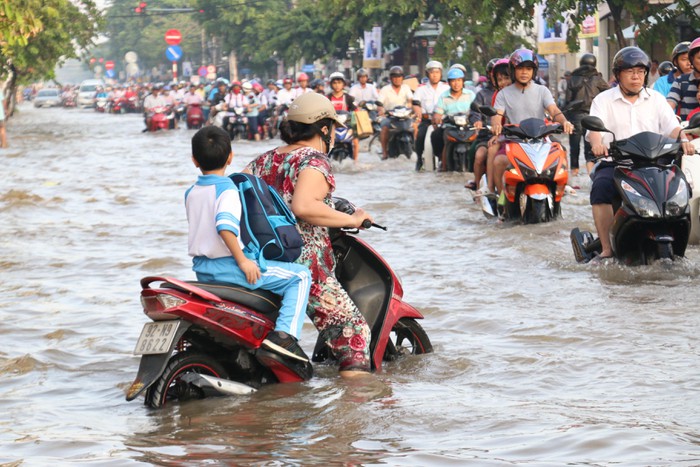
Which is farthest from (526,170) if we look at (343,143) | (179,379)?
(343,143)

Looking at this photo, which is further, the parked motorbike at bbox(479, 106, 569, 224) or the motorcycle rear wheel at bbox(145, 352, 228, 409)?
the parked motorbike at bbox(479, 106, 569, 224)

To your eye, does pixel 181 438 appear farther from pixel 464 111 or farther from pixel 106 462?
A: pixel 464 111

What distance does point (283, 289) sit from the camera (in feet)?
19.2

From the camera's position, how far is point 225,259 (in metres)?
5.75

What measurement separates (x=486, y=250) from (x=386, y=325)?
4898 millimetres

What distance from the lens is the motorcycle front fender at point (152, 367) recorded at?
17.7ft

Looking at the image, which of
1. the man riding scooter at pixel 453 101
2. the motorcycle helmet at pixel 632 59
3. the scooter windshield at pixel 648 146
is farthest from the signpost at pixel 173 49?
the scooter windshield at pixel 648 146

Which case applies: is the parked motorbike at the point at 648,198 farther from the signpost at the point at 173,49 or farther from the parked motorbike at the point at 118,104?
the parked motorbike at the point at 118,104

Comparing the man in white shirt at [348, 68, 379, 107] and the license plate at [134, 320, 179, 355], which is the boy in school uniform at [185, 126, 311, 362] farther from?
the man in white shirt at [348, 68, 379, 107]

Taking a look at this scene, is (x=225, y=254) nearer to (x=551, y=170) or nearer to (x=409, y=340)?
(x=409, y=340)

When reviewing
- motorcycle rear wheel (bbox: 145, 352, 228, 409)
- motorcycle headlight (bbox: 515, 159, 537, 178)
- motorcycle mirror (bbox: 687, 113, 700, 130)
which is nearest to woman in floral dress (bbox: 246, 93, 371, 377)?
motorcycle rear wheel (bbox: 145, 352, 228, 409)

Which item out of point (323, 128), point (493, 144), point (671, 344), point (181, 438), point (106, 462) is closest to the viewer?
point (106, 462)

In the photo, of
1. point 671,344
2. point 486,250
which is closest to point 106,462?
point 671,344

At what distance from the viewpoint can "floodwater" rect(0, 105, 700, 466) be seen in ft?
16.5
